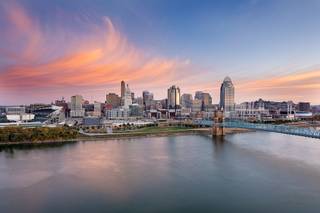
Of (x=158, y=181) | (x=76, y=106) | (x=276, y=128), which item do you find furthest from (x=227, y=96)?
(x=158, y=181)

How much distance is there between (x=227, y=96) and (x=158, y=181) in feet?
177

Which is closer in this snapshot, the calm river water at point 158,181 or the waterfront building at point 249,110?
the calm river water at point 158,181

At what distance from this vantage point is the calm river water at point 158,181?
19.8 feet

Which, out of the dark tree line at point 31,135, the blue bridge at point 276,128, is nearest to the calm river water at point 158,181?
the blue bridge at point 276,128

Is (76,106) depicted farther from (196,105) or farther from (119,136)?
(196,105)

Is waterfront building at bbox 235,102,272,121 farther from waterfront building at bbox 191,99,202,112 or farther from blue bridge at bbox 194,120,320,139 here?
blue bridge at bbox 194,120,320,139

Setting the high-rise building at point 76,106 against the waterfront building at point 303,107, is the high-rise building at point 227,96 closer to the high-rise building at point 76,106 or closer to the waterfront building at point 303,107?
the waterfront building at point 303,107

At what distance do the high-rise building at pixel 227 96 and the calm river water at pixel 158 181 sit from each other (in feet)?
156

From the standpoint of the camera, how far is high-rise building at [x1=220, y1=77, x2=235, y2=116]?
59.2m

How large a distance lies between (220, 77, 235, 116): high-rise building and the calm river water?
4763 cm

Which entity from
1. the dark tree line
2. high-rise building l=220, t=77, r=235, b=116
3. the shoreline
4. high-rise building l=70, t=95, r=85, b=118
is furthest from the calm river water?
high-rise building l=220, t=77, r=235, b=116

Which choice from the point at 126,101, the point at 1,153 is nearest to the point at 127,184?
the point at 1,153

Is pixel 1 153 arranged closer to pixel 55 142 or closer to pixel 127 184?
pixel 55 142

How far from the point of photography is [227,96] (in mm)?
59719
